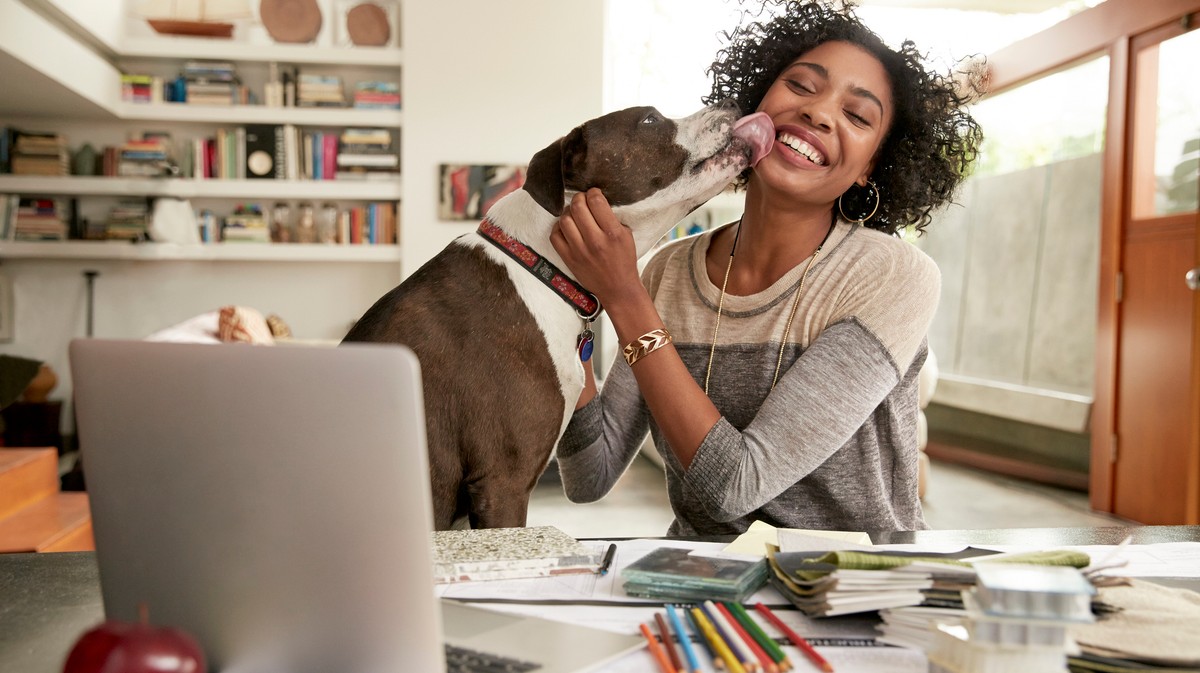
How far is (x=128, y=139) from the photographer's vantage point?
241 inches

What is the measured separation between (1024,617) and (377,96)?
19.7ft

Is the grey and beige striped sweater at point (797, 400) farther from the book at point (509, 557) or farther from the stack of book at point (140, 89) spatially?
the stack of book at point (140, 89)

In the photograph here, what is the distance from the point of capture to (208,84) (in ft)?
19.6

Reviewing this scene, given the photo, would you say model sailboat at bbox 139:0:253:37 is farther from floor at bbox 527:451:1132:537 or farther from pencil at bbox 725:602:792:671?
pencil at bbox 725:602:792:671

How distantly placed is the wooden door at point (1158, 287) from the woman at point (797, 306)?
9.39ft

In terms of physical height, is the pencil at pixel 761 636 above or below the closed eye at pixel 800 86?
below

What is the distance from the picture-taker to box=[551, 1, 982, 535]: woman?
1.29 m

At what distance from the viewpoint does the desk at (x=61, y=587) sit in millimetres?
829

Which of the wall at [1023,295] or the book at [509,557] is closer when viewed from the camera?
the book at [509,557]

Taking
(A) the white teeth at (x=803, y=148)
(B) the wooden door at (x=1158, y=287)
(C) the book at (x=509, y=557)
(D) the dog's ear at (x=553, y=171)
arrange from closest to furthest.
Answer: (C) the book at (x=509, y=557) < (D) the dog's ear at (x=553, y=171) < (A) the white teeth at (x=803, y=148) < (B) the wooden door at (x=1158, y=287)

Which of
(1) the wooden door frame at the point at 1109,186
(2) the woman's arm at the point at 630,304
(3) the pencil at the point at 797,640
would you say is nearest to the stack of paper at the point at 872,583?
(3) the pencil at the point at 797,640

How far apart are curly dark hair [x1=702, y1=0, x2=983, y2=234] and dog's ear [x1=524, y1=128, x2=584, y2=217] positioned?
406mm

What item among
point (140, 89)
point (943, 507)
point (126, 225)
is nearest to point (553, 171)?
point (943, 507)

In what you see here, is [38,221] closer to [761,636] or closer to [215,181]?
[215,181]
